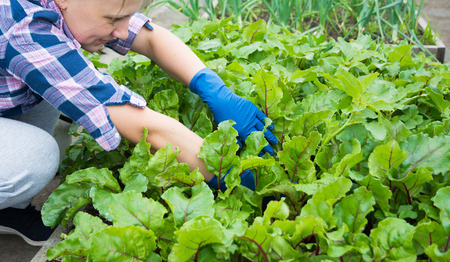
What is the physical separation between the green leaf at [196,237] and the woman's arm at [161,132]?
0.38m

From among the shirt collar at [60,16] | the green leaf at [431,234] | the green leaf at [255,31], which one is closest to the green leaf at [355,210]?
the green leaf at [431,234]

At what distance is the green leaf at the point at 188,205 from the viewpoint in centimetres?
105

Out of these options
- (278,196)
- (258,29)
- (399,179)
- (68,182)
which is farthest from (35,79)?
(258,29)

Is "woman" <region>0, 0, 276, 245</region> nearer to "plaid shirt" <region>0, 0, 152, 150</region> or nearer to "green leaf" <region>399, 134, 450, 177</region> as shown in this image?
"plaid shirt" <region>0, 0, 152, 150</region>

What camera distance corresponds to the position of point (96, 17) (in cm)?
124

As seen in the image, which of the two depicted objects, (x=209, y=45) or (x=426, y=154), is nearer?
(x=426, y=154)

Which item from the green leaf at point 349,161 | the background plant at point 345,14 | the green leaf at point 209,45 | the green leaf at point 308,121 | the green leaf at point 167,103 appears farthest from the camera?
the background plant at point 345,14

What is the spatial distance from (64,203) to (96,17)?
1.84ft

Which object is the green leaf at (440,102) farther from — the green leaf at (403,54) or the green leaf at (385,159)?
the green leaf at (385,159)

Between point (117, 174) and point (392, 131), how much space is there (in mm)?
958

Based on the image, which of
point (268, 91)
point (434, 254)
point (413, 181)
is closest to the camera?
point (434, 254)

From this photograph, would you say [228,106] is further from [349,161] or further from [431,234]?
[431,234]

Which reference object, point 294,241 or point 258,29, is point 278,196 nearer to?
point 294,241

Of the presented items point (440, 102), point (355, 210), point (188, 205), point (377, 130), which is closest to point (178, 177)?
point (188, 205)
